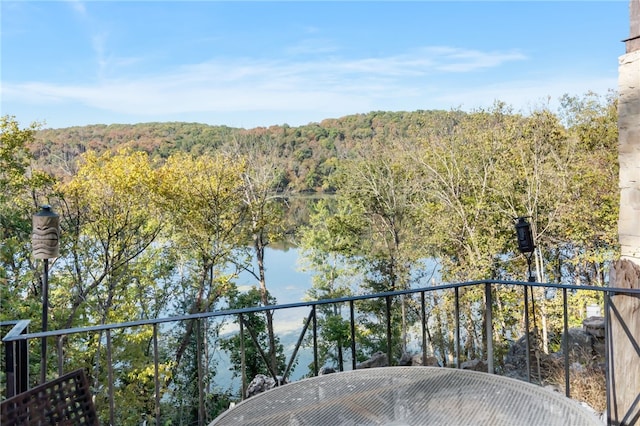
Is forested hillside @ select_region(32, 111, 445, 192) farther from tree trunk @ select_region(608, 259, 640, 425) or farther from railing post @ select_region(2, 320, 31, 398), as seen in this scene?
tree trunk @ select_region(608, 259, 640, 425)

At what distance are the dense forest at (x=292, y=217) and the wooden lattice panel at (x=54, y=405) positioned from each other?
7.30m

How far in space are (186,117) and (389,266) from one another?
989cm

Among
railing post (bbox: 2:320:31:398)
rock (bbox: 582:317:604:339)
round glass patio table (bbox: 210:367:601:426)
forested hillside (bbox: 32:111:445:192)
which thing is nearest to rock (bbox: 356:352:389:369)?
rock (bbox: 582:317:604:339)

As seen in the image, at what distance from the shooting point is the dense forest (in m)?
10.4

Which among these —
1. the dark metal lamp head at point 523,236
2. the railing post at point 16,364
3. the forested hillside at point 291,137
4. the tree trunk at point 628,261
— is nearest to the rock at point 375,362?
the dark metal lamp head at point 523,236

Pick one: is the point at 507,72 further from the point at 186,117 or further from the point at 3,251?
the point at 3,251

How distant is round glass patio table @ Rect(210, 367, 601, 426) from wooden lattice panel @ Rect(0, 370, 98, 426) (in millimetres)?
467

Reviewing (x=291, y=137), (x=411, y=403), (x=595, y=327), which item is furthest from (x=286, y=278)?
(x=411, y=403)

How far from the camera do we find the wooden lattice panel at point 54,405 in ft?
4.23

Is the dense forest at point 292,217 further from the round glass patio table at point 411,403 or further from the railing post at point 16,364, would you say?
the round glass patio table at point 411,403

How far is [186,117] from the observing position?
18000 millimetres

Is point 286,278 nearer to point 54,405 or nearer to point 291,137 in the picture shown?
point 291,137

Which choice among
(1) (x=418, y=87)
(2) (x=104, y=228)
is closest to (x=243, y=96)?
(1) (x=418, y=87)

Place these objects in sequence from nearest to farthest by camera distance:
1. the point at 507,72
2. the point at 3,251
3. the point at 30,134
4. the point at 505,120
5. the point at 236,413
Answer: the point at 236,413
the point at 3,251
the point at 30,134
the point at 505,120
the point at 507,72
